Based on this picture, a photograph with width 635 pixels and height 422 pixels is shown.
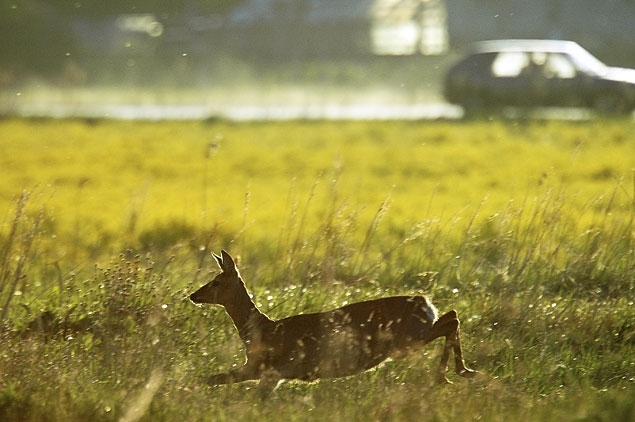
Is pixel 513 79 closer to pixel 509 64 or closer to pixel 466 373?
pixel 509 64

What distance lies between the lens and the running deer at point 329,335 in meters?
4.75

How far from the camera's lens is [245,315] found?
490 centimetres

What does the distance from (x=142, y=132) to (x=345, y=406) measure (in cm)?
1194

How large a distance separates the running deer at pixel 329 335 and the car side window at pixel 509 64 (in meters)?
14.6

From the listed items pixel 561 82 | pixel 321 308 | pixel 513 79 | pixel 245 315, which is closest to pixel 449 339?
pixel 245 315

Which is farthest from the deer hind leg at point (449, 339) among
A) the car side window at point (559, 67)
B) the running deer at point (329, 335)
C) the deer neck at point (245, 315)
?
the car side window at point (559, 67)

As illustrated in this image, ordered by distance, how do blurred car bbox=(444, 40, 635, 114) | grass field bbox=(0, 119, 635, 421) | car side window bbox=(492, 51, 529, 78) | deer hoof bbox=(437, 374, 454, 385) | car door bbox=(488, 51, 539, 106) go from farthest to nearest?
car side window bbox=(492, 51, 529, 78) → car door bbox=(488, 51, 539, 106) → blurred car bbox=(444, 40, 635, 114) → deer hoof bbox=(437, 374, 454, 385) → grass field bbox=(0, 119, 635, 421)

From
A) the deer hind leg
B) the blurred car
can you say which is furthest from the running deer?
the blurred car

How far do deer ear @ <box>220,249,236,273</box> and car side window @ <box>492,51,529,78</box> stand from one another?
579 inches

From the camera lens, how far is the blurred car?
17719mm

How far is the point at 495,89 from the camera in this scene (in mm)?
19062

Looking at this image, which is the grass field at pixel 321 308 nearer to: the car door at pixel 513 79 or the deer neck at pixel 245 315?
the deer neck at pixel 245 315

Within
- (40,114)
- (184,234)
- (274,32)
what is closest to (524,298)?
(184,234)

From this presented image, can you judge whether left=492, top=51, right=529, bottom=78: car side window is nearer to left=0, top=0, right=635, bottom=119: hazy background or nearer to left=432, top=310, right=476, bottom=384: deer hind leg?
left=0, top=0, right=635, bottom=119: hazy background
